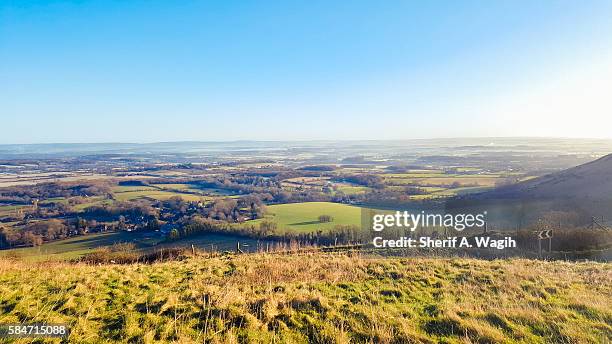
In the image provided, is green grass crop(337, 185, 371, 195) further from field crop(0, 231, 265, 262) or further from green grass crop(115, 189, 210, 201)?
field crop(0, 231, 265, 262)

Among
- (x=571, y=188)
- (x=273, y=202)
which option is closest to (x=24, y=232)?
(x=273, y=202)

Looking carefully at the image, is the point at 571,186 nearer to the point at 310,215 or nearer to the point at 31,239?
the point at 310,215

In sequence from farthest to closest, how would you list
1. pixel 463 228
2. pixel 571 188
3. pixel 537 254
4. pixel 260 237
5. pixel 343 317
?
pixel 571 188 → pixel 260 237 → pixel 463 228 → pixel 537 254 → pixel 343 317

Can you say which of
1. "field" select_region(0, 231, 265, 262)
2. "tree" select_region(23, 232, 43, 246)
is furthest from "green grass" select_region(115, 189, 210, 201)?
"tree" select_region(23, 232, 43, 246)

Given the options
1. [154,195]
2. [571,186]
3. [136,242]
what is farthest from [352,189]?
[136,242]

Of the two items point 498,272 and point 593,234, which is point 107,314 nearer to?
point 498,272

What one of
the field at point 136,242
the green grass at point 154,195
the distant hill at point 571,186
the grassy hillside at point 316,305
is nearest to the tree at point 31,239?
the field at point 136,242
